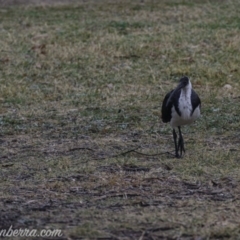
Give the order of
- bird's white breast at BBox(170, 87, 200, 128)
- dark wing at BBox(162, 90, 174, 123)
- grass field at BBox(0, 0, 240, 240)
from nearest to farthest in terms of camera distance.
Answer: grass field at BBox(0, 0, 240, 240) → bird's white breast at BBox(170, 87, 200, 128) → dark wing at BBox(162, 90, 174, 123)

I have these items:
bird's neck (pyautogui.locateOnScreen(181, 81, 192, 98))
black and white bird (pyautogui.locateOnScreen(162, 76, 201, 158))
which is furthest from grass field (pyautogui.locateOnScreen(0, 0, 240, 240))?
bird's neck (pyautogui.locateOnScreen(181, 81, 192, 98))

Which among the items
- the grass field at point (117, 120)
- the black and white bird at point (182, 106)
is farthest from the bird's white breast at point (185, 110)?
the grass field at point (117, 120)

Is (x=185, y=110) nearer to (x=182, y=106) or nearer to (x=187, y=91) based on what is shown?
(x=182, y=106)

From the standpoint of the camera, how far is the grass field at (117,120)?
6293 mm

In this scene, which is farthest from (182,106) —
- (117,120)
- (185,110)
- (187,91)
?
(117,120)

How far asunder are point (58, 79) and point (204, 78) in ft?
6.73

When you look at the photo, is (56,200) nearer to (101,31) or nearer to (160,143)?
(160,143)

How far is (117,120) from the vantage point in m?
10.4

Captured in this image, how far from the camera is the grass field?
6293 mm

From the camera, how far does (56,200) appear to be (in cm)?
675

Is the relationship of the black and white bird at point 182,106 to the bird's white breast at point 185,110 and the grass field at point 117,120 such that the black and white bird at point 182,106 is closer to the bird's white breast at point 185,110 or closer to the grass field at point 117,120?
the bird's white breast at point 185,110

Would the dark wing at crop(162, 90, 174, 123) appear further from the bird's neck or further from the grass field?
the grass field

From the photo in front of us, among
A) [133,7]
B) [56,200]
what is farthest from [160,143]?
[133,7]

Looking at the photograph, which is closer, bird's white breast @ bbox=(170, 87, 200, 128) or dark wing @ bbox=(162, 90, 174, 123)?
bird's white breast @ bbox=(170, 87, 200, 128)
